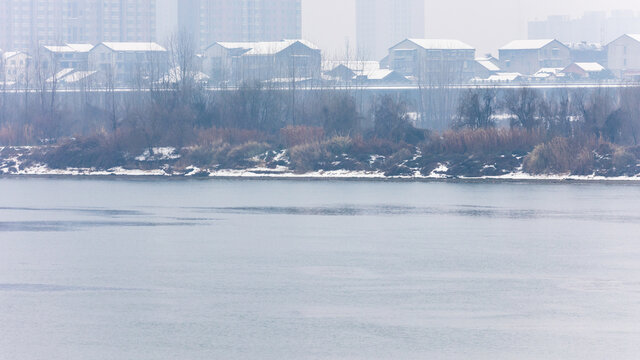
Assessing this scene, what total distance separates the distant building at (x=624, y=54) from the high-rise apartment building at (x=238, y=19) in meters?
58.5

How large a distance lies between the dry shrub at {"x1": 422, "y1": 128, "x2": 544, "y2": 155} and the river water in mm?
9460

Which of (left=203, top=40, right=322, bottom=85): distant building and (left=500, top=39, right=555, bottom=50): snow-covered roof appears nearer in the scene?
(left=203, top=40, right=322, bottom=85): distant building

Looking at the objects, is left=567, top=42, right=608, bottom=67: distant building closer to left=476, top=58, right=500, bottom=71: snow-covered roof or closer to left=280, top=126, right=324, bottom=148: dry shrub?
left=476, top=58, right=500, bottom=71: snow-covered roof

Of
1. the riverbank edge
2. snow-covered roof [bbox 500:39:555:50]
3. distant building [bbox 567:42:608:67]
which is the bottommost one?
the riverbank edge

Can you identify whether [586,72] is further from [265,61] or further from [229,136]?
[229,136]

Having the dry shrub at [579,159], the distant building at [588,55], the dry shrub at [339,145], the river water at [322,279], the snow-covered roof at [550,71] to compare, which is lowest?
the river water at [322,279]

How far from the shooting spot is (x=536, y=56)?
325ft

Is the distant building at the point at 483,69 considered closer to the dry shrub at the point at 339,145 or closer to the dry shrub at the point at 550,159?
the dry shrub at the point at 339,145

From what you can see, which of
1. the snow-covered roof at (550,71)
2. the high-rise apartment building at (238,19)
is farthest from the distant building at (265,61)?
the high-rise apartment building at (238,19)

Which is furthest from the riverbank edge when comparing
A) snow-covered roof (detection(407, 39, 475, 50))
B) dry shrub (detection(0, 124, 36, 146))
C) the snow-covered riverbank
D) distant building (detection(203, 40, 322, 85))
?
snow-covered roof (detection(407, 39, 475, 50))

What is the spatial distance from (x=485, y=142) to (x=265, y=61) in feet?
128

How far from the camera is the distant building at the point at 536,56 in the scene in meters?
99.3

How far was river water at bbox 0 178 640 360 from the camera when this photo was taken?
10484 mm

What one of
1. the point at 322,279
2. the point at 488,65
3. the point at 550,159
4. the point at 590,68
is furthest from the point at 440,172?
the point at 488,65
